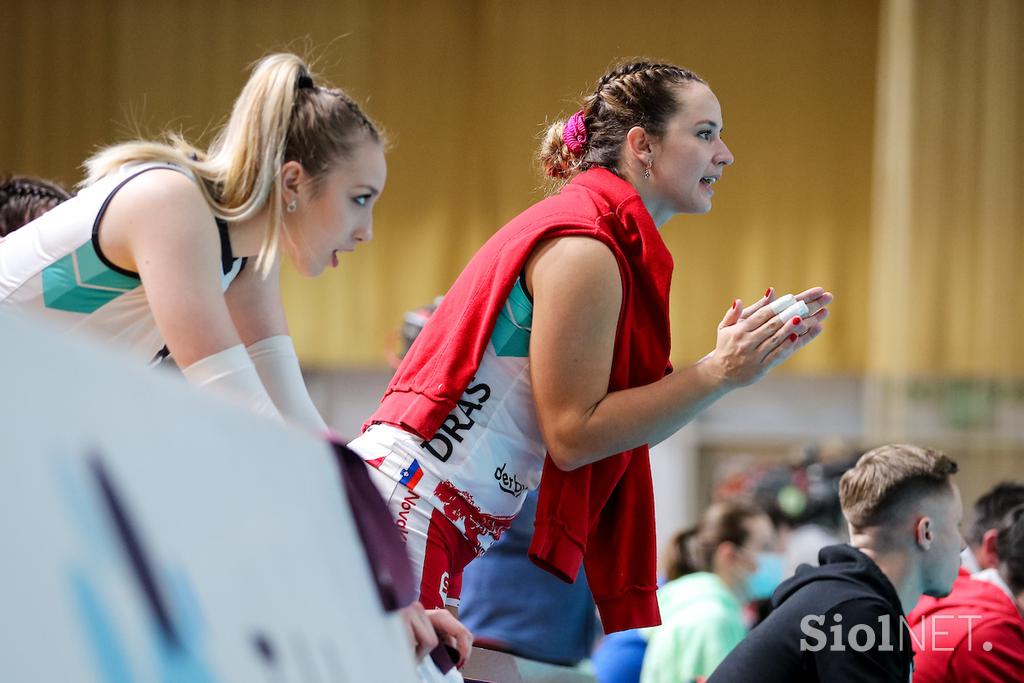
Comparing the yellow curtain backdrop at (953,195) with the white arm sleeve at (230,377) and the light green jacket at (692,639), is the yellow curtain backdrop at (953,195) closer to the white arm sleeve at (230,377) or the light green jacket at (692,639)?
the light green jacket at (692,639)

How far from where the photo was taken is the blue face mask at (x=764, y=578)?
12.0 feet

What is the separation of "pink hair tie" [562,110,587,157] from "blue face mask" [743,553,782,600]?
2.14 metres

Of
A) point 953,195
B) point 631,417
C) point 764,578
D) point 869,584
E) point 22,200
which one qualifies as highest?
point 953,195

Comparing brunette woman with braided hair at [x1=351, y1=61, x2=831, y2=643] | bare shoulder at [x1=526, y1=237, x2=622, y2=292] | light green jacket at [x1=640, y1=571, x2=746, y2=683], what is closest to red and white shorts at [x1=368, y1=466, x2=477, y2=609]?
brunette woman with braided hair at [x1=351, y1=61, x2=831, y2=643]

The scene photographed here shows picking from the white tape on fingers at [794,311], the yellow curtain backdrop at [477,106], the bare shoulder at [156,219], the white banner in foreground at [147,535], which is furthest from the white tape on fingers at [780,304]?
the yellow curtain backdrop at [477,106]

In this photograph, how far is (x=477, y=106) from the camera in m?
6.32

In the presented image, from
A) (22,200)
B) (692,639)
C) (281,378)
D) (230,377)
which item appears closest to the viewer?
(230,377)

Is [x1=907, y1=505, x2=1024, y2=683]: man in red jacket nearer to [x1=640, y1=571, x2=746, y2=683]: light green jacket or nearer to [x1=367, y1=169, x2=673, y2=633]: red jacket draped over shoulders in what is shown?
[x1=640, y1=571, x2=746, y2=683]: light green jacket

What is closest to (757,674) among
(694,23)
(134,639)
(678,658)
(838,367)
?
(678,658)

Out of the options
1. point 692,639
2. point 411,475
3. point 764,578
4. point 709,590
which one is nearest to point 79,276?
point 411,475

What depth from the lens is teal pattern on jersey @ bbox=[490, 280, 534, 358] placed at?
151 centimetres

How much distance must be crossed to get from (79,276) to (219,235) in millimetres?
164

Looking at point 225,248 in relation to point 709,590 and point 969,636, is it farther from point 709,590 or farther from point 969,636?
point 709,590

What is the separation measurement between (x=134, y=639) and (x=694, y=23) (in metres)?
5.80
